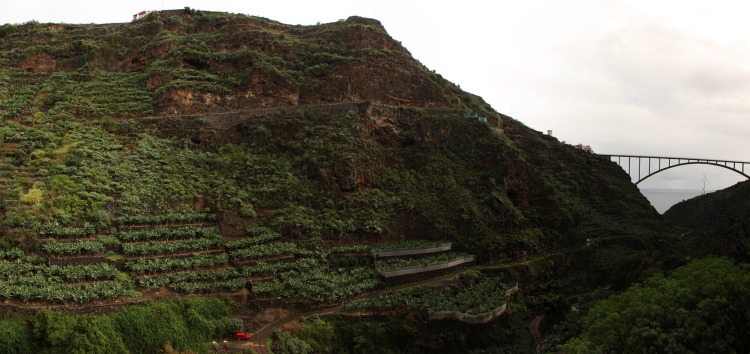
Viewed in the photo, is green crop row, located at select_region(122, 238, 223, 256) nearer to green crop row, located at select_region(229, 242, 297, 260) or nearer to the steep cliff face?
green crop row, located at select_region(229, 242, 297, 260)

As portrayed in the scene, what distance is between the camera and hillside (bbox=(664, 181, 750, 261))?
30578 millimetres

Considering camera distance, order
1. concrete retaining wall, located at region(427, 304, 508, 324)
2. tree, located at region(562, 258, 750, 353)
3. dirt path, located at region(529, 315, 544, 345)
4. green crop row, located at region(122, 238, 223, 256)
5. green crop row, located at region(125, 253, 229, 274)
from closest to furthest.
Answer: tree, located at region(562, 258, 750, 353)
green crop row, located at region(125, 253, 229, 274)
green crop row, located at region(122, 238, 223, 256)
concrete retaining wall, located at region(427, 304, 508, 324)
dirt path, located at region(529, 315, 544, 345)

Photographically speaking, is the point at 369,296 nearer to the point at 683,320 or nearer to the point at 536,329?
the point at 536,329

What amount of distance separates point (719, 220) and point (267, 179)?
38.3 metres

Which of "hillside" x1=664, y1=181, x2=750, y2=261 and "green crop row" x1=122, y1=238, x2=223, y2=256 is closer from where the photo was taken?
"hillside" x1=664, y1=181, x2=750, y2=261

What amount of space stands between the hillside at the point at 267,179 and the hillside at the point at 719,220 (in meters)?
4.37

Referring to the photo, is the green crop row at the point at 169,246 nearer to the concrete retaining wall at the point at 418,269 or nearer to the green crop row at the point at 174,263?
the green crop row at the point at 174,263

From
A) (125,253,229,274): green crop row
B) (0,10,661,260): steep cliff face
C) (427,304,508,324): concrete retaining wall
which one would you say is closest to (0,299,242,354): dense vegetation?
(125,253,229,274): green crop row

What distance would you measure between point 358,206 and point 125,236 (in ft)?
53.2

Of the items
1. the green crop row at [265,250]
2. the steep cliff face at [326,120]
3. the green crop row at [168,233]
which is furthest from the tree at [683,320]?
the green crop row at [168,233]

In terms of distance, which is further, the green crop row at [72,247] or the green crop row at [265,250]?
the green crop row at [265,250]

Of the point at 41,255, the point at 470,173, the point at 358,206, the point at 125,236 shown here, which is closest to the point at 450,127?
the point at 470,173

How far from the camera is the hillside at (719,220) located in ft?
100

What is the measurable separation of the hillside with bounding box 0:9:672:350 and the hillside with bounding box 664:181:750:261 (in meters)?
4.37
